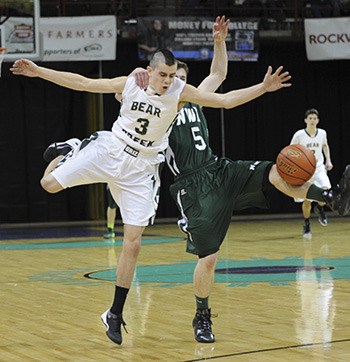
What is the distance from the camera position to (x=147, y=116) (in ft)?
20.3

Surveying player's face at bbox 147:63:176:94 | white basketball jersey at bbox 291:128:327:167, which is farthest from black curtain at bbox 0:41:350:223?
player's face at bbox 147:63:176:94

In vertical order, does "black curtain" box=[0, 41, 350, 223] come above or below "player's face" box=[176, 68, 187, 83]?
below

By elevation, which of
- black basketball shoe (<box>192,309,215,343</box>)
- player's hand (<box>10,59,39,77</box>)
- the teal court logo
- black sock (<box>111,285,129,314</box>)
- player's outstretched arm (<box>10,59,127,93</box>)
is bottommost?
the teal court logo

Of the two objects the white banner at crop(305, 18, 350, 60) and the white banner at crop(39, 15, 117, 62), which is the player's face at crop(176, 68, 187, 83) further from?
the white banner at crop(305, 18, 350, 60)

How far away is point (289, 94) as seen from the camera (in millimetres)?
21734

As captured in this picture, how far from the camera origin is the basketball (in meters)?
5.70

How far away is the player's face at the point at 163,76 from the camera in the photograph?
6066mm

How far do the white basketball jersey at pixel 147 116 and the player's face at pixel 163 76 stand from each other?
0.05 metres

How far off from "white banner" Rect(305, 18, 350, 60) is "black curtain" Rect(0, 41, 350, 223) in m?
1.89

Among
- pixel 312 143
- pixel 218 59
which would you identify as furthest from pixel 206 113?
pixel 218 59

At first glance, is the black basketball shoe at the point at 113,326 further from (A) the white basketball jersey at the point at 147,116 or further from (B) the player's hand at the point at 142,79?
(B) the player's hand at the point at 142,79

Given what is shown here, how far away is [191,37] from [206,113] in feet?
7.91

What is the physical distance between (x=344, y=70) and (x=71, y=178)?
16652 millimetres

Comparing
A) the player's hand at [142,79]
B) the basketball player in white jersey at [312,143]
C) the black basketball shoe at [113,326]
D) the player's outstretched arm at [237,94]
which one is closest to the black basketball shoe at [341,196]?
the player's outstretched arm at [237,94]
